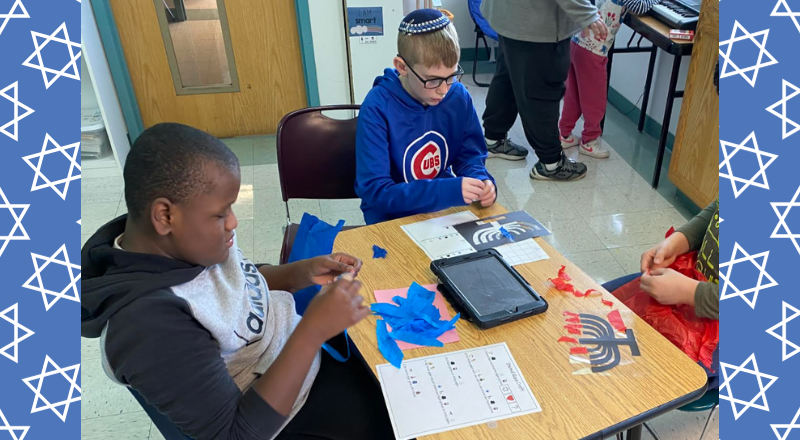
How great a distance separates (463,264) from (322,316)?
470 millimetres

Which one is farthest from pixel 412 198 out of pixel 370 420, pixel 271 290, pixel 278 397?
pixel 278 397

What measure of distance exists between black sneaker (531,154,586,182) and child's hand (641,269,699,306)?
6.80 ft

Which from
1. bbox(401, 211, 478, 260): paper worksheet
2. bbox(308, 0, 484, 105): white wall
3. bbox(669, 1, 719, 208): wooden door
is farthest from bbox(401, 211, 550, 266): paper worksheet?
bbox(308, 0, 484, 105): white wall

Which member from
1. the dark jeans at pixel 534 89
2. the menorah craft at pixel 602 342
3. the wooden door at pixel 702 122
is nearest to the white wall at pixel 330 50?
the dark jeans at pixel 534 89

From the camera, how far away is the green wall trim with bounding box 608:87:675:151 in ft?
12.5

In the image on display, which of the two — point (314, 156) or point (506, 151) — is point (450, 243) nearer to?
point (314, 156)

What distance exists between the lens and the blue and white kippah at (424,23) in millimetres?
1646

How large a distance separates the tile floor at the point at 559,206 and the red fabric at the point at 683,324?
1.14 meters

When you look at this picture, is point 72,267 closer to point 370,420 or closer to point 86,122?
point 370,420

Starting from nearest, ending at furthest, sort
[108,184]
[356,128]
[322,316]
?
1. [322,316]
2. [356,128]
3. [108,184]

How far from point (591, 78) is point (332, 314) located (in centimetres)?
297

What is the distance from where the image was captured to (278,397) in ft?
3.22

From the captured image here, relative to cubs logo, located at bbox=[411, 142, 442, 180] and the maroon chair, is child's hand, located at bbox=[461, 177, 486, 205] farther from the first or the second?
the maroon chair

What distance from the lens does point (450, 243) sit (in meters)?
1.46
